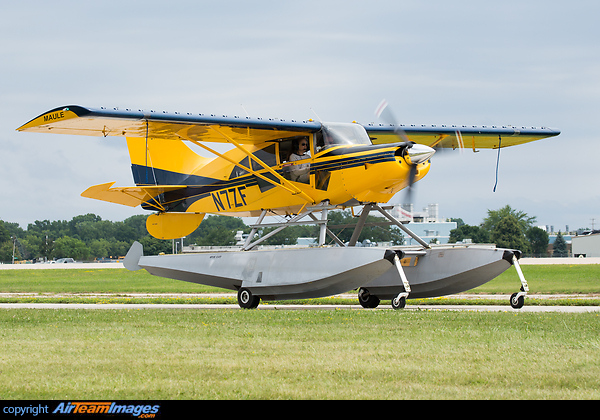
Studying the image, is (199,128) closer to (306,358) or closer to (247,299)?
(247,299)

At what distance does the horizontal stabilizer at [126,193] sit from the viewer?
63.6 feet

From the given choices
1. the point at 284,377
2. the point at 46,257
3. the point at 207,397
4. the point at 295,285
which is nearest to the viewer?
the point at 207,397

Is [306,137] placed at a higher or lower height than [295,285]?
higher

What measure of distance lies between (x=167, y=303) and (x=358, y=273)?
7.97 metres

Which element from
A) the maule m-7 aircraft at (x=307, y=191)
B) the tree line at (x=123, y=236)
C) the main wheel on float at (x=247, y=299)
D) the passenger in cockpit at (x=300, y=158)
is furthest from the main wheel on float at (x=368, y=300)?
the tree line at (x=123, y=236)

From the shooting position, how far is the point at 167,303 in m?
20.0

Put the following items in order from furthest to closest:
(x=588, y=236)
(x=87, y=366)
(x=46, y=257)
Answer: (x=46, y=257) < (x=588, y=236) < (x=87, y=366)

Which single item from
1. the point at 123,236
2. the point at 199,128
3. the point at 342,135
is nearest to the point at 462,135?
the point at 342,135

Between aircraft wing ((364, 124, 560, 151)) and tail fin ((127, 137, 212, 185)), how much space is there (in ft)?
18.0

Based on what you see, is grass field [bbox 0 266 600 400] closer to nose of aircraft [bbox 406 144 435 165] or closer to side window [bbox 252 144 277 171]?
nose of aircraft [bbox 406 144 435 165]

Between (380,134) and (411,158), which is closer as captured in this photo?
(411,158)

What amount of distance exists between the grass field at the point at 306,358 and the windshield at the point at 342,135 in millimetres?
5092

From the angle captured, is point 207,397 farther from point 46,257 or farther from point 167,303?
point 46,257

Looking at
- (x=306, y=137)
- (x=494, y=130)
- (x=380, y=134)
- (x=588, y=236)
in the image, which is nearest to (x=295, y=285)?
(x=306, y=137)
